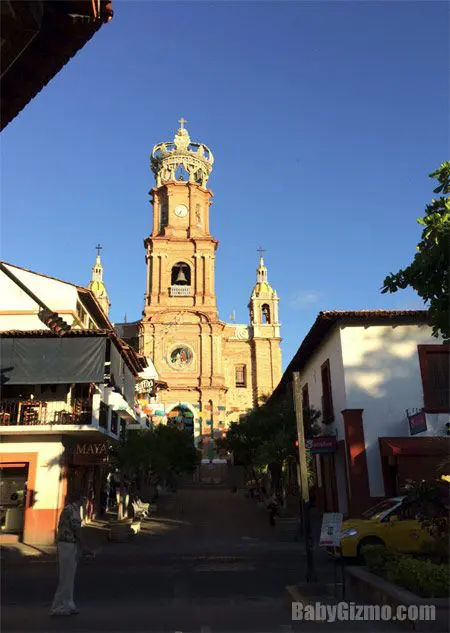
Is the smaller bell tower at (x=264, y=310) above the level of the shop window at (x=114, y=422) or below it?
above

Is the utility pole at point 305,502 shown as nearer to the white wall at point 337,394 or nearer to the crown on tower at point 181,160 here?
the white wall at point 337,394

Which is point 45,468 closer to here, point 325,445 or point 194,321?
point 325,445

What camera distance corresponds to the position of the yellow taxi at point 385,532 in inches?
506

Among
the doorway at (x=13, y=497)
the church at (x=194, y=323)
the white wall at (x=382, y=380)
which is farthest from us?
the church at (x=194, y=323)

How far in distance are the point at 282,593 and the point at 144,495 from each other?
75.2ft

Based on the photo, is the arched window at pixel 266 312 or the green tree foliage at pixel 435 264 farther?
the arched window at pixel 266 312

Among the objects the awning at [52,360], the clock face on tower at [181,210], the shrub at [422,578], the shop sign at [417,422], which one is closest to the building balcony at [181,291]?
the clock face on tower at [181,210]

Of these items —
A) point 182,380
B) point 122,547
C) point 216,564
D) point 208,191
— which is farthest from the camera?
point 208,191

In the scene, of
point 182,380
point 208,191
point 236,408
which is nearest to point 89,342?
Result: point 182,380

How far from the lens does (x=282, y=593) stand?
33.9ft

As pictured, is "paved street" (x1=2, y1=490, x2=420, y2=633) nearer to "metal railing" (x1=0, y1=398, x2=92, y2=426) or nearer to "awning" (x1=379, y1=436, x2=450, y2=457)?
"awning" (x1=379, y1=436, x2=450, y2=457)

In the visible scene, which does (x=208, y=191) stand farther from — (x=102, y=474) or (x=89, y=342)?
(x=89, y=342)

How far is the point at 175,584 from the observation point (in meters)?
11.4

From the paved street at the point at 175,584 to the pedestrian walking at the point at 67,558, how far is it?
0.72ft
